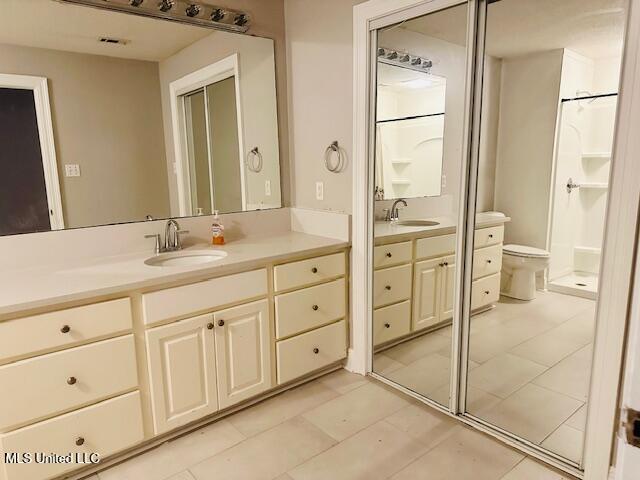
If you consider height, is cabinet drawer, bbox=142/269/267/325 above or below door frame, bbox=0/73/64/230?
below

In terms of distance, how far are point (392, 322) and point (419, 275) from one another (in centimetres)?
36

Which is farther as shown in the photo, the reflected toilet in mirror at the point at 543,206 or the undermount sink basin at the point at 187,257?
the undermount sink basin at the point at 187,257

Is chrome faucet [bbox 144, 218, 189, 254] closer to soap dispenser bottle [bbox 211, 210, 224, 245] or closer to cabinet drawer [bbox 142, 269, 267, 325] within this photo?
soap dispenser bottle [bbox 211, 210, 224, 245]

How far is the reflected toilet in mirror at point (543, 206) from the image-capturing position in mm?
1962

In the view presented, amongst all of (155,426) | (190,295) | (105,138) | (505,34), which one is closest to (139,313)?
(190,295)

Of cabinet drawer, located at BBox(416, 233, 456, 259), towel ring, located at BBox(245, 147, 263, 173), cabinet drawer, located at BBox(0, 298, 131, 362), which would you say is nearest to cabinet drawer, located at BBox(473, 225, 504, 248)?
cabinet drawer, located at BBox(416, 233, 456, 259)

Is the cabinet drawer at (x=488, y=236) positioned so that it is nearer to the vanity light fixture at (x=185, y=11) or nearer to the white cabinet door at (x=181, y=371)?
the white cabinet door at (x=181, y=371)

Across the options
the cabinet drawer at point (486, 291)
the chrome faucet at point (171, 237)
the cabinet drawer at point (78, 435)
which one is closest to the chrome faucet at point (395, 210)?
the cabinet drawer at point (486, 291)

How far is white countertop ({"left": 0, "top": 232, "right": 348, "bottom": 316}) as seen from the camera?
5.00 feet

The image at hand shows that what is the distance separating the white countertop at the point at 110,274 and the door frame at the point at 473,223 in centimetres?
40

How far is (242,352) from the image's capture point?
2.10 metres

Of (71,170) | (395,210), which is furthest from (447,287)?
(71,170)

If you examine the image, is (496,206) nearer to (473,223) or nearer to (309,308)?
(473,223)

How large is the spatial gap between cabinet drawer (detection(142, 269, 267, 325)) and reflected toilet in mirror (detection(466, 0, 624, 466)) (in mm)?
1146
